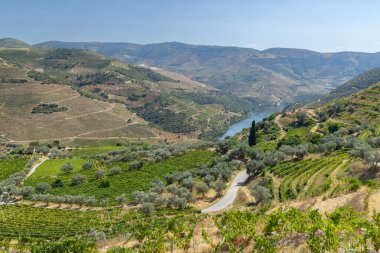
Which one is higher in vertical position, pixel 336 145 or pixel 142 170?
pixel 336 145

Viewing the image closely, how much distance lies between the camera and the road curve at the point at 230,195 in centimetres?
6519

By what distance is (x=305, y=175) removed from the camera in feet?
216

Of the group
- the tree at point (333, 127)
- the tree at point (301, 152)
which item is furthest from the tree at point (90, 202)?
the tree at point (333, 127)

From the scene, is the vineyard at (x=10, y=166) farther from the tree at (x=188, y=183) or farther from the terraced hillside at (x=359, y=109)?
the terraced hillside at (x=359, y=109)

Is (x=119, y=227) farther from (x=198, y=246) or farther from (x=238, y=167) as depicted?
(x=238, y=167)

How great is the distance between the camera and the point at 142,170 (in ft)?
307

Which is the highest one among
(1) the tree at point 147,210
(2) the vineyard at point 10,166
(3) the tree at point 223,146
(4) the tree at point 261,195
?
(4) the tree at point 261,195

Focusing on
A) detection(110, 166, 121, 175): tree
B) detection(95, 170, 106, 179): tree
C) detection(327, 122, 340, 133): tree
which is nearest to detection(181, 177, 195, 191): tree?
detection(110, 166, 121, 175): tree

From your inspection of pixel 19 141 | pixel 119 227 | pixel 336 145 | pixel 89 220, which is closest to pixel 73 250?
pixel 119 227

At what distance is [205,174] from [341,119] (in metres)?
72.2

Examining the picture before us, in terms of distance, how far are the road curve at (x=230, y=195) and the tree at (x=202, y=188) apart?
4.41 metres

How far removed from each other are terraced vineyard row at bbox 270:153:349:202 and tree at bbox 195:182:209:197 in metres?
15.5

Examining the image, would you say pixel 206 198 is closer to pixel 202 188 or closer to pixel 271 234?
pixel 202 188

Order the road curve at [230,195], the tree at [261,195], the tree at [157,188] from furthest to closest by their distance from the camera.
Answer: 1. the tree at [157,188]
2. the road curve at [230,195]
3. the tree at [261,195]
